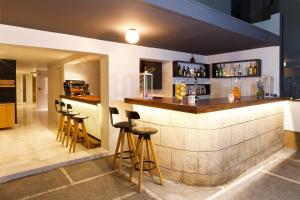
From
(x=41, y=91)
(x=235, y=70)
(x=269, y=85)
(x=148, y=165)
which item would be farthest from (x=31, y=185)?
(x=41, y=91)

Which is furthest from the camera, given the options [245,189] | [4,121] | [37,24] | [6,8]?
[4,121]

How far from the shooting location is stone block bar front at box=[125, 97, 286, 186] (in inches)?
98.3

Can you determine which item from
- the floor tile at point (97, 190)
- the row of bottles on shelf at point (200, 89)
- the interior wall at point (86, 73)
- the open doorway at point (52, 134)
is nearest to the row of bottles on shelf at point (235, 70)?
the row of bottles on shelf at point (200, 89)

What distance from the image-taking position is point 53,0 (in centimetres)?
200

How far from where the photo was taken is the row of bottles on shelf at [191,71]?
4794mm

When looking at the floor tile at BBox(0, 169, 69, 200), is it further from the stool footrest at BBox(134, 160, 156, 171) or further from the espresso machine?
the espresso machine

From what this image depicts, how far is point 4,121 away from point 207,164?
6.10 metres

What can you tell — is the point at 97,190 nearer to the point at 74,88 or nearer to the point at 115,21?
the point at 115,21

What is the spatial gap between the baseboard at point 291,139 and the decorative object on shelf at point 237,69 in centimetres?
137

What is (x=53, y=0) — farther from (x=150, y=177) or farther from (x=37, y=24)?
(x=150, y=177)

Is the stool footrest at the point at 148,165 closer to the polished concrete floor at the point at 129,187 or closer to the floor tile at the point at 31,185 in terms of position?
the polished concrete floor at the point at 129,187

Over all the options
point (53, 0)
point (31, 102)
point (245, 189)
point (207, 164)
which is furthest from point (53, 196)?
point (31, 102)

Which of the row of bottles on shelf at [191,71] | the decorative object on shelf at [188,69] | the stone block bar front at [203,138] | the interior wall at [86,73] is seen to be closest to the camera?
the stone block bar front at [203,138]

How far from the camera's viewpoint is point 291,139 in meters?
4.16
